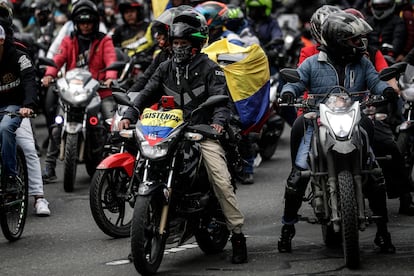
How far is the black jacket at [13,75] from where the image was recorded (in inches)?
427

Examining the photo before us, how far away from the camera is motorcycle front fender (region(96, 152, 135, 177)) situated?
10.3 m

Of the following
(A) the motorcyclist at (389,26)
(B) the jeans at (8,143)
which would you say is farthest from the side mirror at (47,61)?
(A) the motorcyclist at (389,26)

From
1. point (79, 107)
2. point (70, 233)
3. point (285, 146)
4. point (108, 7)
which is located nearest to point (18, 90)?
point (70, 233)

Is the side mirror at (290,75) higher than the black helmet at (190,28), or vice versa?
the black helmet at (190,28)

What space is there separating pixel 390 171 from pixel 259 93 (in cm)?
201

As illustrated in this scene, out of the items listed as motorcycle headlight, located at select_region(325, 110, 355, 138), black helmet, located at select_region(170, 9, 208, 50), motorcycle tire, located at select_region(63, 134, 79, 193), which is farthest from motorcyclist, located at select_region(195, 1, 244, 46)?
motorcycle headlight, located at select_region(325, 110, 355, 138)

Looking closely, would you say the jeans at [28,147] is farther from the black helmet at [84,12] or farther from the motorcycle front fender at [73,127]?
the black helmet at [84,12]

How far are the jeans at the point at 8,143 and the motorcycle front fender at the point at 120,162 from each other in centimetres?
76

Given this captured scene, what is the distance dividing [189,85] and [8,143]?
6.16ft

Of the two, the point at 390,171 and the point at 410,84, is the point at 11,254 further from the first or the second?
the point at 410,84

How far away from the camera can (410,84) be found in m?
12.1

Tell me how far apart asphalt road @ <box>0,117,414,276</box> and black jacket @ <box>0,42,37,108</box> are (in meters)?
1.26

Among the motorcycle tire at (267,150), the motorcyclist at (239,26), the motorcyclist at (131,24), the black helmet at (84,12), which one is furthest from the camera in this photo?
the motorcyclist at (131,24)

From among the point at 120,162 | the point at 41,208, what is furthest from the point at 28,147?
the point at 120,162
